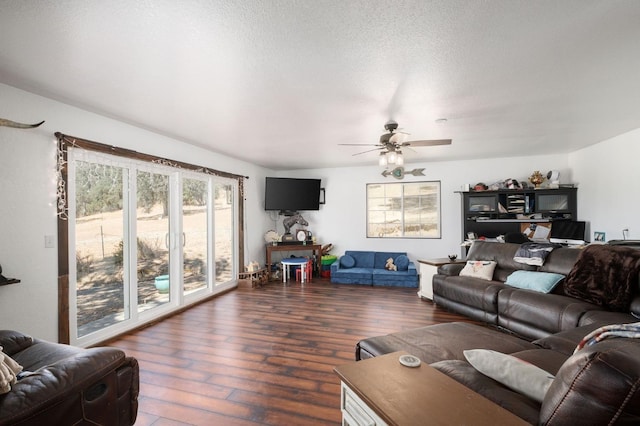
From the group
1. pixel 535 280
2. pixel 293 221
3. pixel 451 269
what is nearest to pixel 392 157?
pixel 451 269

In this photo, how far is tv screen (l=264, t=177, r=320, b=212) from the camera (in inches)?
248

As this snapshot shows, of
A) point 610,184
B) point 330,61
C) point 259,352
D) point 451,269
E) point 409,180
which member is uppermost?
point 330,61

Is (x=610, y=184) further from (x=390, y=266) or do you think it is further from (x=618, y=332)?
(x=618, y=332)

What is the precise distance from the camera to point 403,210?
247 inches

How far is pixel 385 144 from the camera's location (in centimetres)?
335

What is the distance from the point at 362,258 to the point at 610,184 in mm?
4206

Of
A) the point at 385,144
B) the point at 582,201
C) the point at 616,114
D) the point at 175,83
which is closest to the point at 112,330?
the point at 175,83

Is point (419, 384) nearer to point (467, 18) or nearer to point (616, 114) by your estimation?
point (467, 18)

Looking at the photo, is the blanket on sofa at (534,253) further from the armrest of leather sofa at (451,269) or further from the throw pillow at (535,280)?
the armrest of leather sofa at (451,269)

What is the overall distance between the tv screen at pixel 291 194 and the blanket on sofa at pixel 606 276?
15.0ft

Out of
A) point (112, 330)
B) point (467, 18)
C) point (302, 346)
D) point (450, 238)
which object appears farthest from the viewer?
point (450, 238)

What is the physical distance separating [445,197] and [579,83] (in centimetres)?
362

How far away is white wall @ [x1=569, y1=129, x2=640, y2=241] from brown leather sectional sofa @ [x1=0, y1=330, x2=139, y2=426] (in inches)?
231

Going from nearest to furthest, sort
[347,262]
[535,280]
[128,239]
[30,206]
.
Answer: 1. [30,206]
2. [535,280]
3. [128,239]
4. [347,262]
